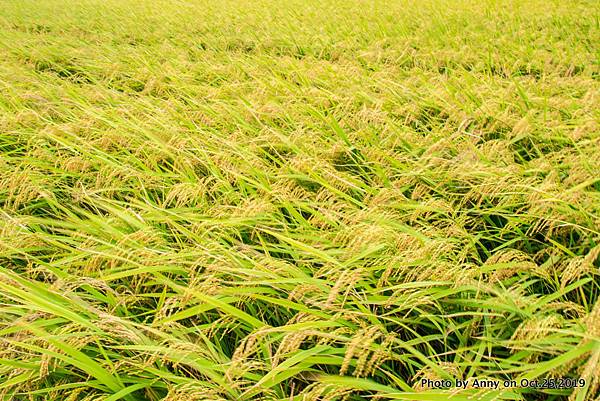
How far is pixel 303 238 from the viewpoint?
1.55 metres

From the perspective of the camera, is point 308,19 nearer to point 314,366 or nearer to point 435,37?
point 435,37

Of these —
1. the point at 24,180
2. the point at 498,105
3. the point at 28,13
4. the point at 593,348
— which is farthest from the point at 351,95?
the point at 28,13

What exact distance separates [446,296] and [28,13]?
11.7 m

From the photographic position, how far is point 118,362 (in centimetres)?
116

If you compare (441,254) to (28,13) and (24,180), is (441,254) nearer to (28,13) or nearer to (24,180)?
(24,180)

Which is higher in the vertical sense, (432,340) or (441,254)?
(441,254)

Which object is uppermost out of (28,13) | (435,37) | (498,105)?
(435,37)

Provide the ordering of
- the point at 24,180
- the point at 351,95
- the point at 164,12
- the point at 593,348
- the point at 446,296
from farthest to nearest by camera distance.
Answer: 1. the point at 164,12
2. the point at 351,95
3. the point at 24,180
4. the point at 446,296
5. the point at 593,348

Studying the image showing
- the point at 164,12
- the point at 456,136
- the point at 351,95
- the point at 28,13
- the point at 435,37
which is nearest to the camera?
the point at 456,136

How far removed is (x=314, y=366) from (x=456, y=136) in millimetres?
1564

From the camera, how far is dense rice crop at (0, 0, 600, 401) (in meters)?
1.13

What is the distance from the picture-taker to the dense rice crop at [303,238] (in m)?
1.13

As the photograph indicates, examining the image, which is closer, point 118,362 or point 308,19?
point 118,362

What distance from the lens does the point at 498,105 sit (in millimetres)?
2611
